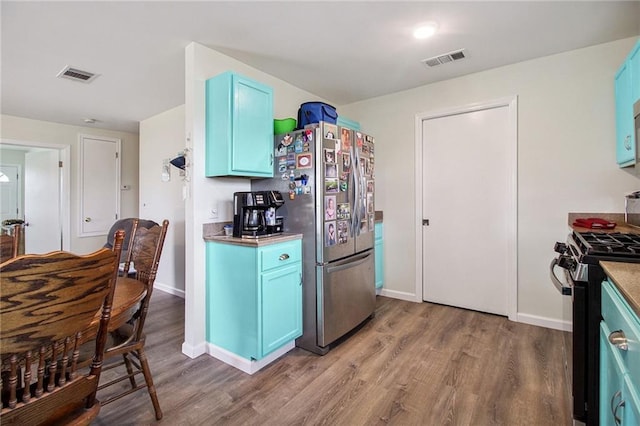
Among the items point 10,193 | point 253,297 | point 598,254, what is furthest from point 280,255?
point 10,193

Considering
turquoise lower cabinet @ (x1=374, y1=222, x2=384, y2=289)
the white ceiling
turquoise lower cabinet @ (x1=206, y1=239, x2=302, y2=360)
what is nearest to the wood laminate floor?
turquoise lower cabinet @ (x1=206, y1=239, x2=302, y2=360)

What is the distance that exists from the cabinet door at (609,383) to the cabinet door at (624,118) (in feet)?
5.01

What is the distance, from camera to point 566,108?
8.79 feet

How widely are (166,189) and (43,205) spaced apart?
2361 mm

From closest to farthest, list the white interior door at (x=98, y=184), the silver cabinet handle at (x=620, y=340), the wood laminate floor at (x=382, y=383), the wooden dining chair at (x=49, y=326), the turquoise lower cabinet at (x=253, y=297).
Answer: the wooden dining chair at (x=49, y=326), the silver cabinet handle at (x=620, y=340), the wood laminate floor at (x=382, y=383), the turquoise lower cabinet at (x=253, y=297), the white interior door at (x=98, y=184)

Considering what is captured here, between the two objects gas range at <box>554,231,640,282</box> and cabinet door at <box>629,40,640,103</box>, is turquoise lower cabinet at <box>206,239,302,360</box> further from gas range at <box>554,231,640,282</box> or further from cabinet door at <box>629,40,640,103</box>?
cabinet door at <box>629,40,640,103</box>

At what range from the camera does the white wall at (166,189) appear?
12.9ft

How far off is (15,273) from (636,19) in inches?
142

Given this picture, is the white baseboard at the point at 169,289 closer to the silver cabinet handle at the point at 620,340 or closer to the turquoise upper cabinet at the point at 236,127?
the turquoise upper cabinet at the point at 236,127

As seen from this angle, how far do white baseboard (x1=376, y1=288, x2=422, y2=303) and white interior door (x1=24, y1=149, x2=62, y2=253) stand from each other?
15.4 ft

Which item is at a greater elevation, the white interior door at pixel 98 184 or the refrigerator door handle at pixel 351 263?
the white interior door at pixel 98 184

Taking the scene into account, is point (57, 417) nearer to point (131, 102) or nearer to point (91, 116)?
point (131, 102)

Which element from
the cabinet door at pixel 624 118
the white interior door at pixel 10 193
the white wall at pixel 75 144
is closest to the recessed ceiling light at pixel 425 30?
the cabinet door at pixel 624 118

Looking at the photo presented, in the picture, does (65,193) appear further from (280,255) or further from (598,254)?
(598,254)
